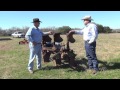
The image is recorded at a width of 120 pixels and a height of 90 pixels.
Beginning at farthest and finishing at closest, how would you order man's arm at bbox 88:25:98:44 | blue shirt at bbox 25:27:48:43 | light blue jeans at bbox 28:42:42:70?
light blue jeans at bbox 28:42:42:70 → blue shirt at bbox 25:27:48:43 → man's arm at bbox 88:25:98:44

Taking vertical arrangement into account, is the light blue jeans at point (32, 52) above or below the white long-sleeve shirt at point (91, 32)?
below

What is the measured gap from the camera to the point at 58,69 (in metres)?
9.64

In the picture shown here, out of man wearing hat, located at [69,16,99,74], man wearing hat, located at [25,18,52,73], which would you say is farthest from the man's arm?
man wearing hat, located at [25,18,52,73]

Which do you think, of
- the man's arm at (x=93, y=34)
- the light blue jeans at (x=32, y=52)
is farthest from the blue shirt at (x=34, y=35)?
the man's arm at (x=93, y=34)

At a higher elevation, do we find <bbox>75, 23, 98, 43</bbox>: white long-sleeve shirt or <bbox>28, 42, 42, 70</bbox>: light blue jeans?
<bbox>75, 23, 98, 43</bbox>: white long-sleeve shirt

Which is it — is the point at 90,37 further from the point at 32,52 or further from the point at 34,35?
the point at 32,52

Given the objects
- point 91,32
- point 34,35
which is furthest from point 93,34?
point 34,35

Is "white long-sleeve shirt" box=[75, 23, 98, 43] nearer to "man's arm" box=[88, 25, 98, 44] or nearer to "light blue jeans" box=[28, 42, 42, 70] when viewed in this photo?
"man's arm" box=[88, 25, 98, 44]

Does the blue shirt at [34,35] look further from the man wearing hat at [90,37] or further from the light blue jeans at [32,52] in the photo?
the man wearing hat at [90,37]
